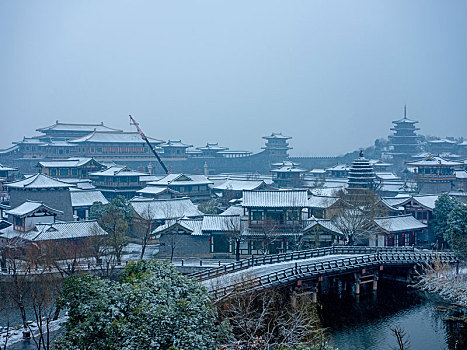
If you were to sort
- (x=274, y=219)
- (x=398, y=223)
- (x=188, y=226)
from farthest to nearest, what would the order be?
(x=398, y=223)
(x=274, y=219)
(x=188, y=226)

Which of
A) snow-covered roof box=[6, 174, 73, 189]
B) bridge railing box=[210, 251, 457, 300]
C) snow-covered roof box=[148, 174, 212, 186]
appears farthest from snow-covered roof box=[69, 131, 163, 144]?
bridge railing box=[210, 251, 457, 300]

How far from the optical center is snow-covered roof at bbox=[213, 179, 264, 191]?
5306cm

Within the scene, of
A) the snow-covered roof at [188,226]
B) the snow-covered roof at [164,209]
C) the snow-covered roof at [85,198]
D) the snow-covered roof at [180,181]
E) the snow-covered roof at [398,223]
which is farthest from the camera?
the snow-covered roof at [180,181]

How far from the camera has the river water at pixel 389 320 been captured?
22.5m

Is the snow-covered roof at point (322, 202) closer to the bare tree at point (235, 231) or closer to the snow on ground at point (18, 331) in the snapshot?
the bare tree at point (235, 231)

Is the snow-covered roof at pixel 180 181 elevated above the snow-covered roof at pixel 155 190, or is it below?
above

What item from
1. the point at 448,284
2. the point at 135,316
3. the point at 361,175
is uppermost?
the point at 361,175

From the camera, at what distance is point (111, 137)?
72.0 metres

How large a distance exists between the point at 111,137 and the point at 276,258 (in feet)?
155

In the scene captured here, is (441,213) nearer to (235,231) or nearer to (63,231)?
(235,231)

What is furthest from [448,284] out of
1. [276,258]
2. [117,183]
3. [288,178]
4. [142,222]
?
[288,178]

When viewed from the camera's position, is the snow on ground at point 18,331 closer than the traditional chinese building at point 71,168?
Yes

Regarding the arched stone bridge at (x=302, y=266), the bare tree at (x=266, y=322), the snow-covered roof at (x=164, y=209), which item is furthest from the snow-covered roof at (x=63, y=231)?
the bare tree at (x=266, y=322)

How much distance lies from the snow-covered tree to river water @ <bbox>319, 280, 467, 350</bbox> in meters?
7.69
